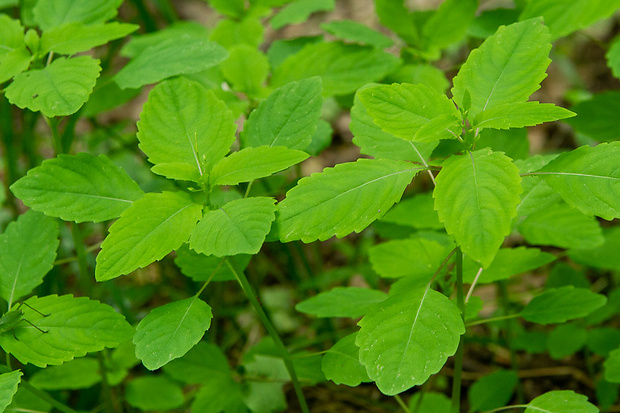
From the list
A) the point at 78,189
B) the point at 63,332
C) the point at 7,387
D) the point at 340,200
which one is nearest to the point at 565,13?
the point at 340,200

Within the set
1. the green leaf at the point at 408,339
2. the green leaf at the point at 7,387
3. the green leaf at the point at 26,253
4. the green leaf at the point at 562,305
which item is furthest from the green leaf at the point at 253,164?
the green leaf at the point at 562,305

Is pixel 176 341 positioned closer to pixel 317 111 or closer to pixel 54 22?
pixel 317 111

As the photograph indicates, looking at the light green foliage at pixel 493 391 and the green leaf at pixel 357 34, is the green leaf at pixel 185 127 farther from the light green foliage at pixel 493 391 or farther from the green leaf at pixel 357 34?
the light green foliage at pixel 493 391

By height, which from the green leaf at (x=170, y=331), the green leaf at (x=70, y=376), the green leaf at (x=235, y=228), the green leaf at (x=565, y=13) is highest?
the green leaf at (x=565, y=13)

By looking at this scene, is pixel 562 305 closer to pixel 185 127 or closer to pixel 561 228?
pixel 561 228

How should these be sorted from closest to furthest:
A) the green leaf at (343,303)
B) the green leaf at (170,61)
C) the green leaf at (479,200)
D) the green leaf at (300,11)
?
the green leaf at (479,200) → the green leaf at (343,303) → the green leaf at (170,61) → the green leaf at (300,11)

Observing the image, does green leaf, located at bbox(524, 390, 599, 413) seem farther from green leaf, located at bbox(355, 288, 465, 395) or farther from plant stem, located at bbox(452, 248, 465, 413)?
green leaf, located at bbox(355, 288, 465, 395)

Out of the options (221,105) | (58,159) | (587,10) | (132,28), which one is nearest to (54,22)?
(132,28)
